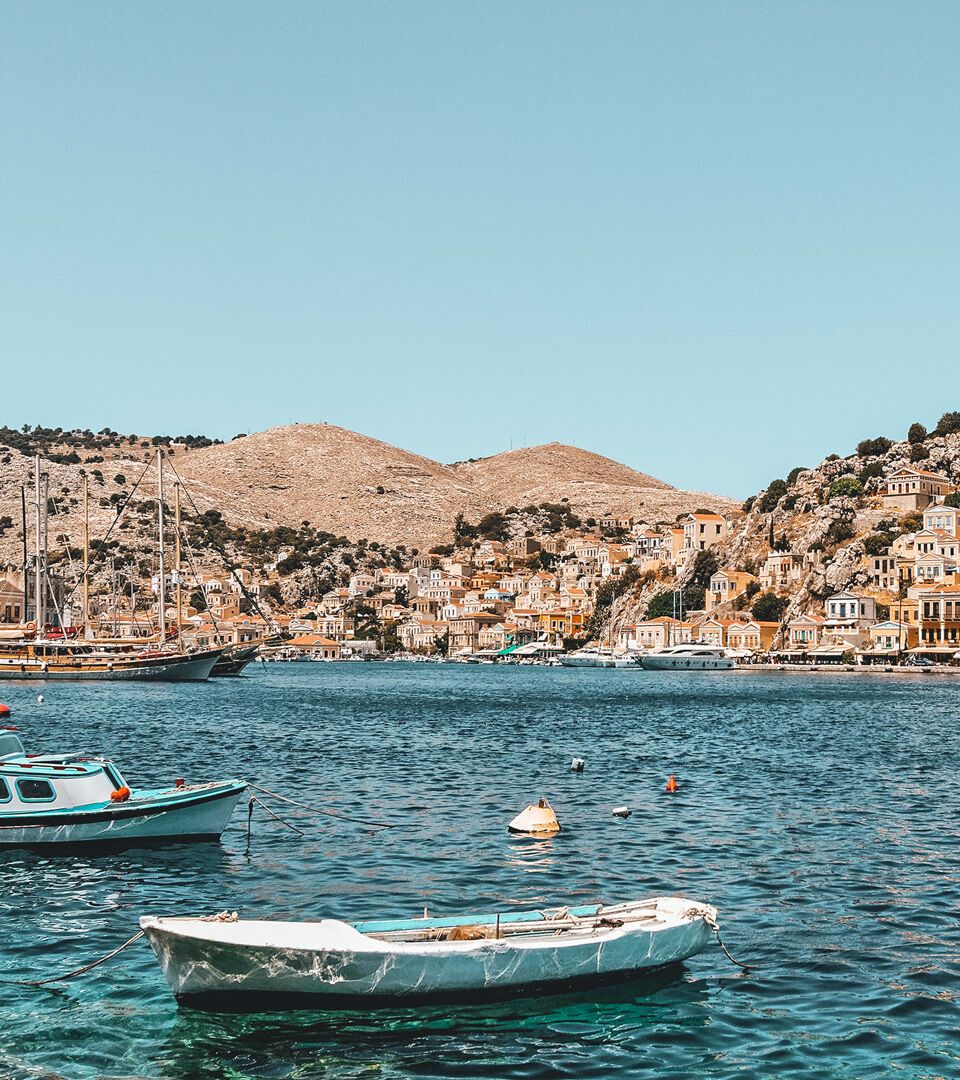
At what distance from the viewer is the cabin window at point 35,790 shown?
1037 inches

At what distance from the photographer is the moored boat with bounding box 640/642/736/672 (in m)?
173

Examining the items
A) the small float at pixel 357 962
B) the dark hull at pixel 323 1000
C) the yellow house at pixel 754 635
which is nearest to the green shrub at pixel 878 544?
the yellow house at pixel 754 635

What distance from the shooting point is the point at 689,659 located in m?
175

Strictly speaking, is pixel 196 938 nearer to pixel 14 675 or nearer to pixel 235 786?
pixel 235 786

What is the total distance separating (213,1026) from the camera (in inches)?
614

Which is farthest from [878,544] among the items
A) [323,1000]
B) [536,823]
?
[323,1000]

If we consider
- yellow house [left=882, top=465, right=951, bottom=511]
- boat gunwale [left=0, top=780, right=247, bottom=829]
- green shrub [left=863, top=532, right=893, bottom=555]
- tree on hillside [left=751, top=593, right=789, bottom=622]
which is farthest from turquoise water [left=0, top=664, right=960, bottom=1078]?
yellow house [left=882, top=465, right=951, bottom=511]

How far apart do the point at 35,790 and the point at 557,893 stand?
38.1 ft

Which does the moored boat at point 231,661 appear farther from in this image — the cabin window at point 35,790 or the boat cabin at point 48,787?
the cabin window at point 35,790

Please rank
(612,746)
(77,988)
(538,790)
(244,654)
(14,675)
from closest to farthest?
(77,988)
(538,790)
(612,746)
(14,675)
(244,654)

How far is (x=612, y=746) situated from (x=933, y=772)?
15.0 m

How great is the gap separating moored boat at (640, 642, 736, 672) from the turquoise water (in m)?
119

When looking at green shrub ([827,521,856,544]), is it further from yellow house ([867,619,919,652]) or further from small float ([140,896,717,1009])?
small float ([140,896,717,1009])

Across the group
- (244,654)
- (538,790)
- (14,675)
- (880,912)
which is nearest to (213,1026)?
(880,912)
